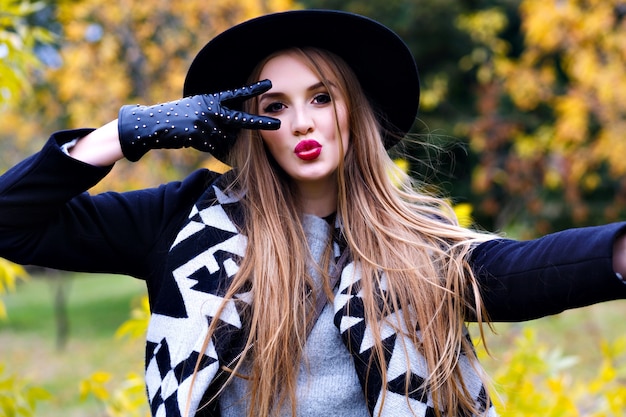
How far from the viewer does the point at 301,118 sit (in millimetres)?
1934

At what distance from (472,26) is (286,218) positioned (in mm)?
8600

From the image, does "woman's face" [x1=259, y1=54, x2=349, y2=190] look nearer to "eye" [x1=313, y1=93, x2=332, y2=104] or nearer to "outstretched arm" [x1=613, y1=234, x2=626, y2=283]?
"eye" [x1=313, y1=93, x2=332, y2=104]

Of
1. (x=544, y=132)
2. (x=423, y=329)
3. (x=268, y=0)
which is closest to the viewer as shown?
(x=423, y=329)

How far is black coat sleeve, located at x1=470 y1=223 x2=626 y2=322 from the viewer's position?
57.2 inches

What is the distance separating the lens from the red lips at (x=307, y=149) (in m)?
1.95

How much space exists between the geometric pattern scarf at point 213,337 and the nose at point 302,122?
0.32 meters

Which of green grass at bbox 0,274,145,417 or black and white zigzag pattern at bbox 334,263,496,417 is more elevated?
black and white zigzag pattern at bbox 334,263,496,417

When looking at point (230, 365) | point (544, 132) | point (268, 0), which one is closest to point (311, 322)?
point (230, 365)

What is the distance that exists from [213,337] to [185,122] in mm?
530

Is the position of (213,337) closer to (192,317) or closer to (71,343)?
(192,317)

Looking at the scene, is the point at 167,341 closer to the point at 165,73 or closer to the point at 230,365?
the point at 230,365

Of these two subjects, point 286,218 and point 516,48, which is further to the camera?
point 516,48

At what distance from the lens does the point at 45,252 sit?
1805 millimetres

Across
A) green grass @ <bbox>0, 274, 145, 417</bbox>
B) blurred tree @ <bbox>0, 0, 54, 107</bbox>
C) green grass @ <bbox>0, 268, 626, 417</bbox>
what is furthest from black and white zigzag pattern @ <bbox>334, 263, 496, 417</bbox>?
green grass @ <bbox>0, 268, 626, 417</bbox>
